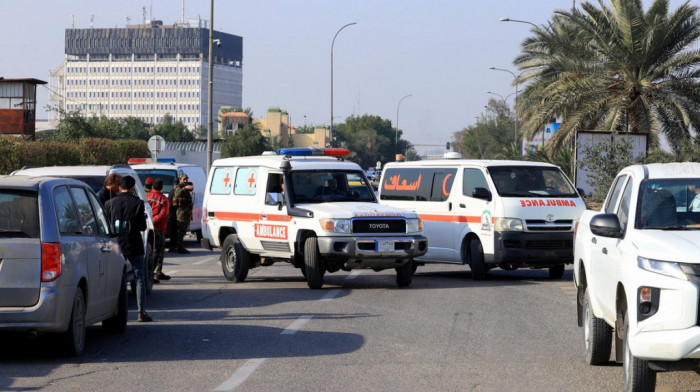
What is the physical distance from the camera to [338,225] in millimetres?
16750

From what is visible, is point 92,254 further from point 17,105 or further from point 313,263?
point 17,105

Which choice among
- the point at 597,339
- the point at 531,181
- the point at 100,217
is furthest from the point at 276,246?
the point at 597,339

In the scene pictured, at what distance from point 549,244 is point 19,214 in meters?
10.5

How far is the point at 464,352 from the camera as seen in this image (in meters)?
10.5

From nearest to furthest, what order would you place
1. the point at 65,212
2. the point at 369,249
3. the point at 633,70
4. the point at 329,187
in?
the point at 65,212 → the point at 369,249 → the point at 329,187 → the point at 633,70

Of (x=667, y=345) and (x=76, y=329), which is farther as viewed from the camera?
(x=76, y=329)

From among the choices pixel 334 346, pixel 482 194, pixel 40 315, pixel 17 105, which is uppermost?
pixel 17 105

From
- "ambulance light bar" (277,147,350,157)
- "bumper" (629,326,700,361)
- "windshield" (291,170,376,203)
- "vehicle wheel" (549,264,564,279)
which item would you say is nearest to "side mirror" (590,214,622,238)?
"bumper" (629,326,700,361)

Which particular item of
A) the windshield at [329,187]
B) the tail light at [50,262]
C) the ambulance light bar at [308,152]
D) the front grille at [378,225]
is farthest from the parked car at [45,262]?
the ambulance light bar at [308,152]

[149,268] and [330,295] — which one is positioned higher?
[149,268]

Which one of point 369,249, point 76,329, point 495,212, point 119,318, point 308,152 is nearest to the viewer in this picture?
point 76,329

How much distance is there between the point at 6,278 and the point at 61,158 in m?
38.2

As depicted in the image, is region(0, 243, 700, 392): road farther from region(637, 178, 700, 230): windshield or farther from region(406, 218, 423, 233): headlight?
region(637, 178, 700, 230): windshield

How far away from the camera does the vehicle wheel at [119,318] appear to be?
11883mm
